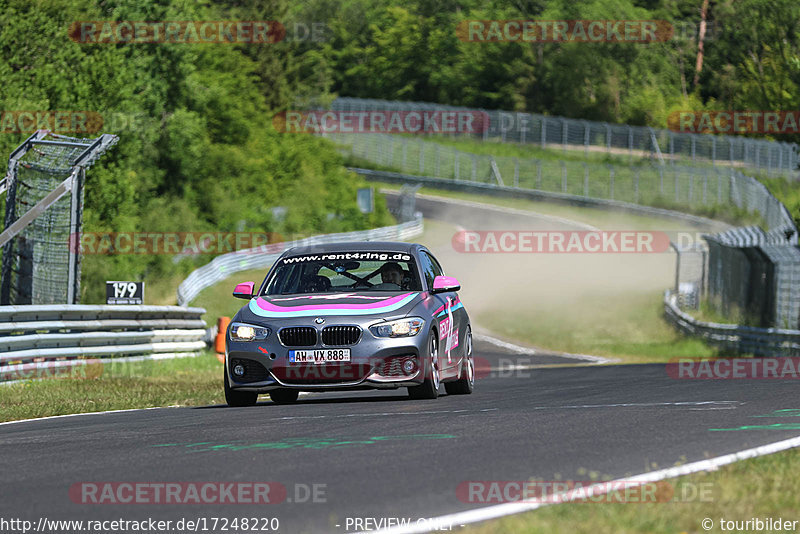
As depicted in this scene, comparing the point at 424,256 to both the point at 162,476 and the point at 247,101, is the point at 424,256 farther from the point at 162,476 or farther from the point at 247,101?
the point at 247,101

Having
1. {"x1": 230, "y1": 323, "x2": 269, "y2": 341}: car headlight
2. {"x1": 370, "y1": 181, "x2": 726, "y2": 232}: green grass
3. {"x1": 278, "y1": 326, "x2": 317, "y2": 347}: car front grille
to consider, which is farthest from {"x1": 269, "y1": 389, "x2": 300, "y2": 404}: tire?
{"x1": 370, "y1": 181, "x2": 726, "y2": 232}: green grass

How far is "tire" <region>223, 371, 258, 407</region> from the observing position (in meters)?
13.5

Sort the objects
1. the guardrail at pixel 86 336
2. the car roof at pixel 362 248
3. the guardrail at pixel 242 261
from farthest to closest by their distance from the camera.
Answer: the guardrail at pixel 242 261 < the guardrail at pixel 86 336 < the car roof at pixel 362 248

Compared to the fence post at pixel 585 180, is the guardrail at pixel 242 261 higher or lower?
higher

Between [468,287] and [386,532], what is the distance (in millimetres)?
44867

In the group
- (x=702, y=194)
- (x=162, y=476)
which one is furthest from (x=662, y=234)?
(x=162, y=476)
